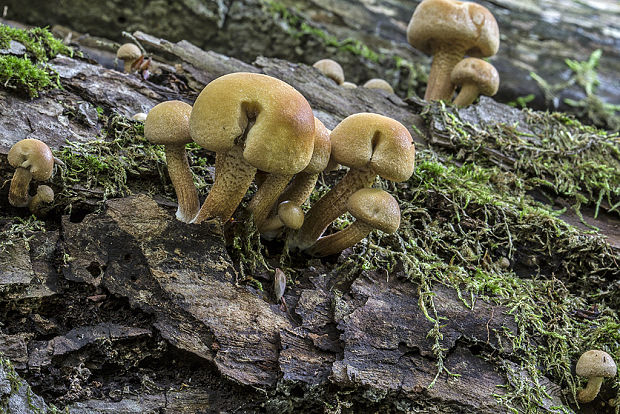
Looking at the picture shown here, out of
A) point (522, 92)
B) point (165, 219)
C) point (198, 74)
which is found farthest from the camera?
point (522, 92)

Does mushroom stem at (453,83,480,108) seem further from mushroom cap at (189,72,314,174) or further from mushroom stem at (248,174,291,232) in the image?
mushroom cap at (189,72,314,174)

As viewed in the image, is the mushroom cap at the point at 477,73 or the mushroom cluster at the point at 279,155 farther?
the mushroom cap at the point at 477,73

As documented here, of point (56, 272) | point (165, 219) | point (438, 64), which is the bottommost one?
point (56, 272)

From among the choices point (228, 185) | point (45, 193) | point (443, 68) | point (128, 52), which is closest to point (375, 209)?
point (228, 185)

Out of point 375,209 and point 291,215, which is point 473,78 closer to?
point 375,209

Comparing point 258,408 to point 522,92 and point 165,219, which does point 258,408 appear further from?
point 522,92

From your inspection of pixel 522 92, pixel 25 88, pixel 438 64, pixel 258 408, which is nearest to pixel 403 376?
pixel 258 408

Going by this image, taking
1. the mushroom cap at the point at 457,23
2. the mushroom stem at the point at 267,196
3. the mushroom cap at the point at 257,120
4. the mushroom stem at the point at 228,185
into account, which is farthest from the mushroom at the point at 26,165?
the mushroom cap at the point at 457,23

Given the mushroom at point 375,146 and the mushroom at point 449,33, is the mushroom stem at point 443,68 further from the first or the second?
the mushroom at point 375,146
